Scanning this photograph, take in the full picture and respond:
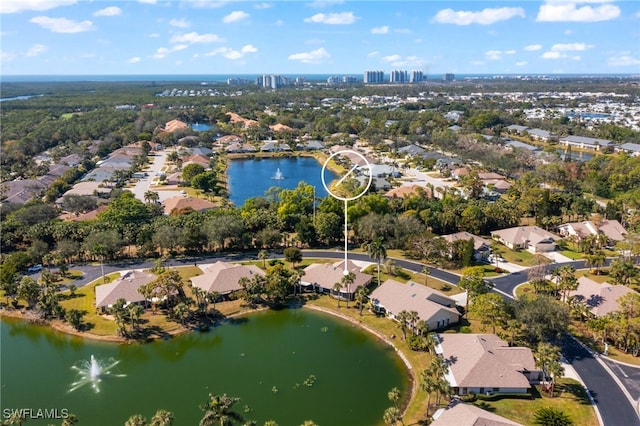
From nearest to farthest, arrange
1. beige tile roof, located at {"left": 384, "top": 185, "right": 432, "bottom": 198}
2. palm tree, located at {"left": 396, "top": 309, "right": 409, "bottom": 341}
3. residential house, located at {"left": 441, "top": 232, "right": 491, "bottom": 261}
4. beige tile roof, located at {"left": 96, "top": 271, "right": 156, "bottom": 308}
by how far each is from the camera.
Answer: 1. palm tree, located at {"left": 396, "top": 309, "right": 409, "bottom": 341}
2. beige tile roof, located at {"left": 96, "top": 271, "right": 156, "bottom": 308}
3. residential house, located at {"left": 441, "top": 232, "right": 491, "bottom": 261}
4. beige tile roof, located at {"left": 384, "top": 185, "right": 432, "bottom": 198}

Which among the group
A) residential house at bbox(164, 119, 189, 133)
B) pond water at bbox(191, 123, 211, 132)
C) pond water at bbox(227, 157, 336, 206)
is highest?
residential house at bbox(164, 119, 189, 133)

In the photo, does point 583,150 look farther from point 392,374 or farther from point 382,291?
point 392,374

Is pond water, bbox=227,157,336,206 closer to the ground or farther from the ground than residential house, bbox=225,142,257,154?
closer to the ground

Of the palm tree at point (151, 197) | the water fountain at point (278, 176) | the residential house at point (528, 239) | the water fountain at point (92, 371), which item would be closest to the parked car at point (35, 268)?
the water fountain at point (92, 371)

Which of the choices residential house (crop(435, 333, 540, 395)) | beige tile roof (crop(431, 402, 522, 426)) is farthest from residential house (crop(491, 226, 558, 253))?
beige tile roof (crop(431, 402, 522, 426))

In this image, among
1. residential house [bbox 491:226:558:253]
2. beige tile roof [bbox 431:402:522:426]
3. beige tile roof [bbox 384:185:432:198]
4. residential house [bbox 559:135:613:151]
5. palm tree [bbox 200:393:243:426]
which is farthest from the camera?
residential house [bbox 559:135:613:151]

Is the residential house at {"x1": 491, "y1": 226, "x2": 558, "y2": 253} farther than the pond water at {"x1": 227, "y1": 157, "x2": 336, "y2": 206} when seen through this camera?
No

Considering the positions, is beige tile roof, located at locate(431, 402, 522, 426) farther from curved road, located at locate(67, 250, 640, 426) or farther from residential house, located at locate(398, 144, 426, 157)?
residential house, located at locate(398, 144, 426, 157)

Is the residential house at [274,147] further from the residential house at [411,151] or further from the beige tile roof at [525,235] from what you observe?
the beige tile roof at [525,235]
